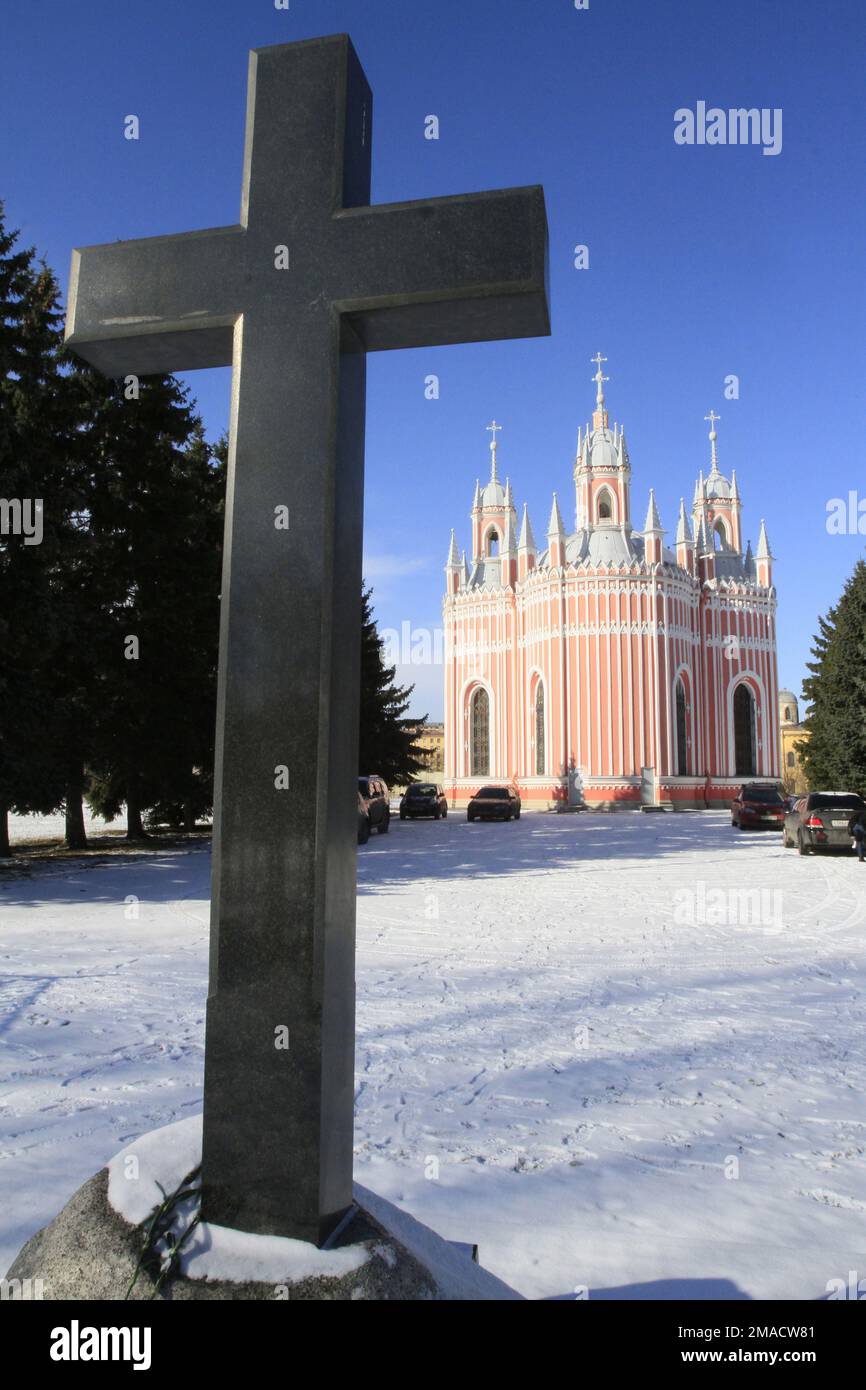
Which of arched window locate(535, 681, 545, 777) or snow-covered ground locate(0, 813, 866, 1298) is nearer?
snow-covered ground locate(0, 813, 866, 1298)

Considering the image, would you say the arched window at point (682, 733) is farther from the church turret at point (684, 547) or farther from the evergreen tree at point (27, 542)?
the evergreen tree at point (27, 542)

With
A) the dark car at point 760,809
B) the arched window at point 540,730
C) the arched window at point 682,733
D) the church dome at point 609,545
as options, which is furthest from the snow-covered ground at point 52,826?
the arched window at point 682,733

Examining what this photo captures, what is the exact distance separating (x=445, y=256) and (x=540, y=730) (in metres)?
49.5

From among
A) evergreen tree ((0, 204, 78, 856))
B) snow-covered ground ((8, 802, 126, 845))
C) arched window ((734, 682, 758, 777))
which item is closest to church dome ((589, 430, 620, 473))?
arched window ((734, 682, 758, 777))

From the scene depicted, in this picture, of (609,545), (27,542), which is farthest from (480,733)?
(27,542)

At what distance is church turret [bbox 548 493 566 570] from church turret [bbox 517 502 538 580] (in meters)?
2.94

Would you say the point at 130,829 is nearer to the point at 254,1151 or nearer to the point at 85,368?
the point at 85,368

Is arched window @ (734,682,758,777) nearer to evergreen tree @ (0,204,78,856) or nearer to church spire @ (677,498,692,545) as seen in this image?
church spire @ (677,498,692,545)

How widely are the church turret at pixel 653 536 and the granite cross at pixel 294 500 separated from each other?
4975cm

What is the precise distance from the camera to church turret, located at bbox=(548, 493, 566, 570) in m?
51.2

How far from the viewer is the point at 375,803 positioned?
28750 millimetres

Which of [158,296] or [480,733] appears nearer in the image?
[158,296]

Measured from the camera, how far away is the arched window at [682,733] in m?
50.9

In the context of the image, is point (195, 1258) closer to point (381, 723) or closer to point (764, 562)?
point (381, 723)
